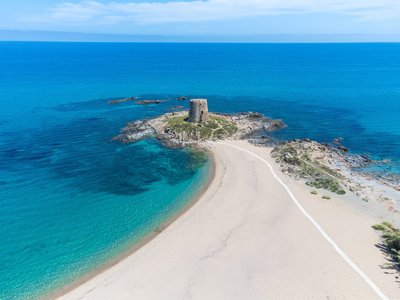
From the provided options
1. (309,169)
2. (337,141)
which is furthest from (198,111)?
(337,141)

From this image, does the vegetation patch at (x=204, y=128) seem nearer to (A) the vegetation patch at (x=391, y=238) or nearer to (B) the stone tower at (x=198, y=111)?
(B) the stone tower at (x=198, y=111)

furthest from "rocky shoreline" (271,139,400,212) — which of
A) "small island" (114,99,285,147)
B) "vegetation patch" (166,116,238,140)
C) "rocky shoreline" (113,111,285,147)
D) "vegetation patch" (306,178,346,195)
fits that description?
"vegetation patch" (166,116,238,140)

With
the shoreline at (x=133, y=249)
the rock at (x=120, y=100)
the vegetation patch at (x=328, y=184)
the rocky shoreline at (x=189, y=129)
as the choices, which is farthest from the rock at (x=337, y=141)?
the rock at (x=120, y=100)

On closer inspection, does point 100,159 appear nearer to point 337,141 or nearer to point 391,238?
point 391,238

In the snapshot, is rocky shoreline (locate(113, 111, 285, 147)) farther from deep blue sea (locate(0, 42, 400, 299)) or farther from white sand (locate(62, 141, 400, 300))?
white sand (locate(62, 141, 400, 300))

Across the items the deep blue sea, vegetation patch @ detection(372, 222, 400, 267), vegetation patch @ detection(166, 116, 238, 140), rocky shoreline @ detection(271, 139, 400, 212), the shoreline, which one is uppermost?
vegetation patch @ detection(372, 222, 400, 267)

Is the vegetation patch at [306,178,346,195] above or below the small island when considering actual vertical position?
above
